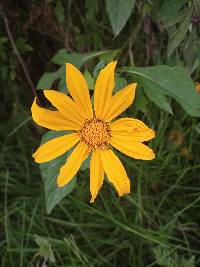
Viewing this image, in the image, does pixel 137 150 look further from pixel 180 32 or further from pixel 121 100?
pixel 180 32

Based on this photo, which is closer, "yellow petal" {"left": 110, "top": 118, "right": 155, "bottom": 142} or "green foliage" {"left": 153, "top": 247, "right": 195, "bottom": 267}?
"yellow petal" {"left": 110, "top": 118, "right": 155, "bottom": 142}

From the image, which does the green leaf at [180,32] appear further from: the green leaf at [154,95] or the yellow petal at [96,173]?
the yellow petal at [96,173]

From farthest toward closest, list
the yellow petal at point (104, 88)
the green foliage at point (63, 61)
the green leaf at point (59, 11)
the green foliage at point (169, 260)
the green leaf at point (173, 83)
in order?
1. the green leaf at point (59, 11)
2. the green foliage at point (63, 61)
3. the green foliage at point (169, 260)
4. the green leaf at point (173, 83)
5. the yellow petal at point (104, 88)

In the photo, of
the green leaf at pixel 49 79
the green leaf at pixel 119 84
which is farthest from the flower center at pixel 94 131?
the green leaf at pixel 49 79

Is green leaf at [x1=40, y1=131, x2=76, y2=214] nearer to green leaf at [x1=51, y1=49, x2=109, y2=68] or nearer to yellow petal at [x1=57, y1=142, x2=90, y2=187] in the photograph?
yellow petal at [x1=57, y1=142, x2=90, y2=187]

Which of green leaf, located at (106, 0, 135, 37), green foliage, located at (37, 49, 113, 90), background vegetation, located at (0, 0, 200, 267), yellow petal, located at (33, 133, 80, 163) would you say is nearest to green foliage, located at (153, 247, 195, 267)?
background vegetation, located at (0, 0, 200, 267)
